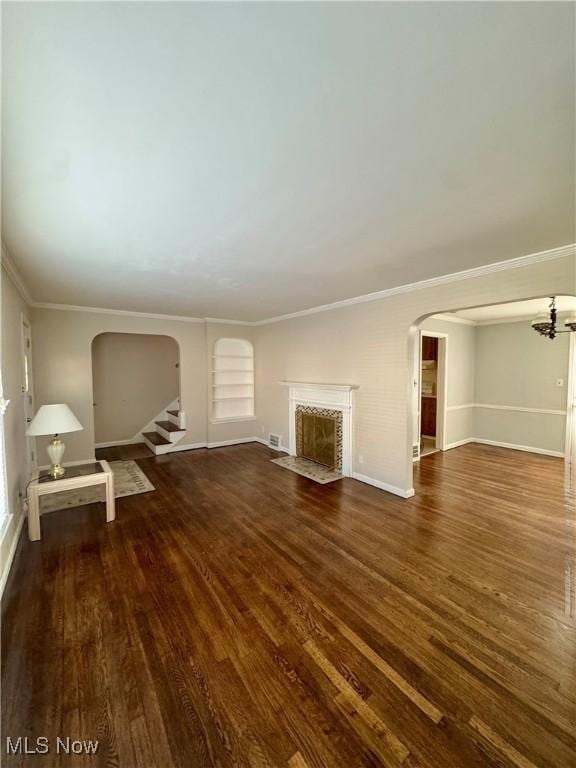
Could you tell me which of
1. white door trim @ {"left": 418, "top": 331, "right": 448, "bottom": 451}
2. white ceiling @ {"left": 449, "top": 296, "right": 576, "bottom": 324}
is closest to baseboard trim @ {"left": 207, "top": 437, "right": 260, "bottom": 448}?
white door trim @ {"left": 418, "top": 331, "right": 448, "bottom": 451}

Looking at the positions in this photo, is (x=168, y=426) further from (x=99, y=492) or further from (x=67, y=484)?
(x=67, y=484)

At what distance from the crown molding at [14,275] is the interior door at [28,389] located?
37cm

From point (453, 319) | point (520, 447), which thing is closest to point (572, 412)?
point (520, 447)

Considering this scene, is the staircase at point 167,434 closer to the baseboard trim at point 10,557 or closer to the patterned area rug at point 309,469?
the patterned area rug at point 309,469

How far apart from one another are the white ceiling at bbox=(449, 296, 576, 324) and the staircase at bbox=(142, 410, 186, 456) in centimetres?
551

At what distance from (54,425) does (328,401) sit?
11.6 ft

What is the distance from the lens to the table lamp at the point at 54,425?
9.67 feet

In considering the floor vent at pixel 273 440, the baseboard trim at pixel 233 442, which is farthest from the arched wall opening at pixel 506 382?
the baseboard trim at pixel 233 442

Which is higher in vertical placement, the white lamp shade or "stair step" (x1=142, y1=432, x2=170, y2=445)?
the white lamp shade

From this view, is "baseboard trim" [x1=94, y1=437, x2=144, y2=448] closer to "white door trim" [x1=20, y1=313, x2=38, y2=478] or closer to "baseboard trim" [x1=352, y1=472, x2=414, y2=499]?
"white door trim" [x1=20, y1=313, x2=38, y2=478]

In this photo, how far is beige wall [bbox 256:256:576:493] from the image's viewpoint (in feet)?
9.37

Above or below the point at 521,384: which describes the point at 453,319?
above

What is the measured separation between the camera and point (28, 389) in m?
4.15

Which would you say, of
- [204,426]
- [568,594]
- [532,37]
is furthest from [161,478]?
[532,37]
